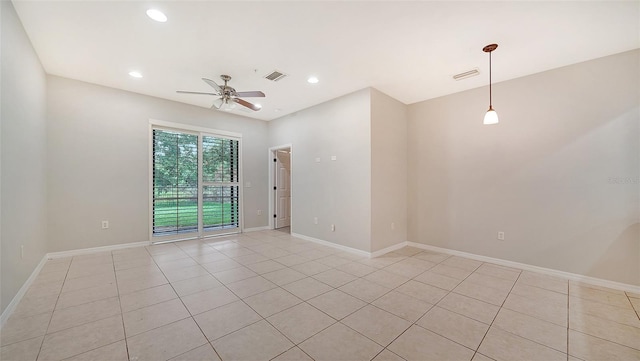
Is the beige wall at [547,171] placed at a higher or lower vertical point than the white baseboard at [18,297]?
higher

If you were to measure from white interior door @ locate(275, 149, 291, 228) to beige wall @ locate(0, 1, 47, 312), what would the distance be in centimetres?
416

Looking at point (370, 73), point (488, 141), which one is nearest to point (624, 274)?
point (488, 141)

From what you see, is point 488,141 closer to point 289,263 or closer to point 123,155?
point 289,263

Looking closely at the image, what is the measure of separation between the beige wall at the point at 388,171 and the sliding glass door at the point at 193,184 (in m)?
3.48

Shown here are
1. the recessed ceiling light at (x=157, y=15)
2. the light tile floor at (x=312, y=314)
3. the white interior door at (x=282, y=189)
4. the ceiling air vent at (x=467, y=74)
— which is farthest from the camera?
the white interior door at (x=282, y=189)

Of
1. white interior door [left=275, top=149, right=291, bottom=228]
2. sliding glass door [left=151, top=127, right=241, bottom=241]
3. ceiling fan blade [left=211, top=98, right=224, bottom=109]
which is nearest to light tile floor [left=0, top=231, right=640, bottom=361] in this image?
sliding glass door [left=151, top=127, right=241, bottom=241]

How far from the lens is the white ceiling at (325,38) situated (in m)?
2.27

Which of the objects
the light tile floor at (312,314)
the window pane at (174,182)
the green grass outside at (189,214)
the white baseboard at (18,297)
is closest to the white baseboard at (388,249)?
the light tile floor at (312,314)

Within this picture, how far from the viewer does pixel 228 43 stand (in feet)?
9.29

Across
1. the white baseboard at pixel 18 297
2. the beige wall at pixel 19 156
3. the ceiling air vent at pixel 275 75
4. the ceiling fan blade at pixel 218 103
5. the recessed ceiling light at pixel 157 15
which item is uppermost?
the recessed ceiling light at pixel 157 15

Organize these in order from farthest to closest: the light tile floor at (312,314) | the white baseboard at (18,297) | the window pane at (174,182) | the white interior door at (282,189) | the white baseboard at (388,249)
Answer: the white interior door at (282,189)
the window pane at (174,182)
the white baseboard at (388,249)
the white baseboard at (18,297)
the light tile floor at (312,314)

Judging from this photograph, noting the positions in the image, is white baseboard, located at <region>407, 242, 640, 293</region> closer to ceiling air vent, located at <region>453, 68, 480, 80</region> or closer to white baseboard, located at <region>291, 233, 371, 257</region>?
white baseboard, located at <region>291, 233, 371, 257</region>

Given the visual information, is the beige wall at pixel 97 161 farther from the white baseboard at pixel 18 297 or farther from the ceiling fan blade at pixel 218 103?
the ceiling fan blade at pixel 218 103

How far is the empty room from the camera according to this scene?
2.06m
